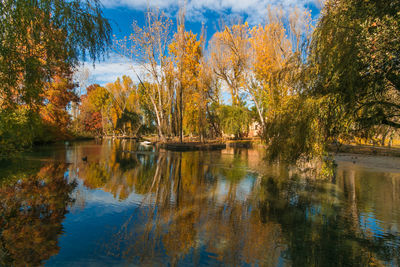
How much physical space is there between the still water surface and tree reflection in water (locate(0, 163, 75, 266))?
0.07ft

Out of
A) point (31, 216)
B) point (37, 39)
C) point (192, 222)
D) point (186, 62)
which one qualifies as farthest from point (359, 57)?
point (186, 62)

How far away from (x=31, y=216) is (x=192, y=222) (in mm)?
4070

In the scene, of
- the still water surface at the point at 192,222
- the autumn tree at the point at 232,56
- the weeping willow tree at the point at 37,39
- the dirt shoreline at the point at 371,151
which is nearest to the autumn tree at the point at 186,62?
the autumn tree at the point at 232,56

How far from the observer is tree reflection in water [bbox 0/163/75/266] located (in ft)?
14.8

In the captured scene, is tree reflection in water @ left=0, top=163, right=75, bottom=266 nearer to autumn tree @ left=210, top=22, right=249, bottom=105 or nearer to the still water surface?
the still water surface

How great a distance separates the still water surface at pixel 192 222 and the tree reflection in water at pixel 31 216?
0.07 ft

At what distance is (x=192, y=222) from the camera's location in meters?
6.28

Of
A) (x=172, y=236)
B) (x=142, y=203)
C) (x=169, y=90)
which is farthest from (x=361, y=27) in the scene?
(x=169, y=90)

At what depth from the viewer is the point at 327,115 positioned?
5.84m

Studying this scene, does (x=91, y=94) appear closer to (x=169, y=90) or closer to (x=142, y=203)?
(x=169, y=90)

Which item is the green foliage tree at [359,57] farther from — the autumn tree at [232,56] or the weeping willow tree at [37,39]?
the autumn tree at [232,56]

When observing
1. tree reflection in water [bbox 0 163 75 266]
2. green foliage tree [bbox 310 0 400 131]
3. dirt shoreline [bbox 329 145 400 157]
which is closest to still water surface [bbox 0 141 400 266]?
tree reflection in water [bbox 0 163 75 266]

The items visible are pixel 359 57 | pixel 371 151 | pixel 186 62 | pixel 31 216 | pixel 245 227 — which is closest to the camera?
pixel 359 57

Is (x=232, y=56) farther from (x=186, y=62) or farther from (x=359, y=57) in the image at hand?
(x=359, y=57)
